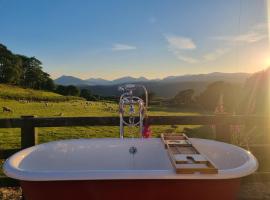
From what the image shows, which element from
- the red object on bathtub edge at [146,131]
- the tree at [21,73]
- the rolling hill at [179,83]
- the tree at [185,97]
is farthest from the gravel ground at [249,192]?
the tree at [21,73]

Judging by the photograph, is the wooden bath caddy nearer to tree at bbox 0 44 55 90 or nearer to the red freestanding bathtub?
the red freestanding bathtub

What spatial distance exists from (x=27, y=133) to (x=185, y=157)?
1708 millimetres

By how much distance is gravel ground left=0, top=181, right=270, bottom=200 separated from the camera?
3.14 meters

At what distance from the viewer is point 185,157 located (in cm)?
243

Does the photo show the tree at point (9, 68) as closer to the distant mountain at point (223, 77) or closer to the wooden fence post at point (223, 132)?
the distant mountain at point (223, 77)

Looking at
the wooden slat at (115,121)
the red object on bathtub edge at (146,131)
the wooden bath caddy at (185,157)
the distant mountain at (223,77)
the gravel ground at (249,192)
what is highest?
the distant mountain at (223,77)

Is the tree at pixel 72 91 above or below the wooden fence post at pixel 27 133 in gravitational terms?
above

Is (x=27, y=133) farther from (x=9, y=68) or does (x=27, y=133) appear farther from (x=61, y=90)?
(x=9, y=68)

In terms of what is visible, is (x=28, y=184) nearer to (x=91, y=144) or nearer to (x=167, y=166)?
(x=91, y=144)

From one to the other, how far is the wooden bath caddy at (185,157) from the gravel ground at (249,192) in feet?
2.63

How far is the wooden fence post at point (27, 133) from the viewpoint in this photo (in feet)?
10.6

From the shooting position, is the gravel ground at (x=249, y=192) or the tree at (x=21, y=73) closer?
the gravel ground at (x=249, y=192)

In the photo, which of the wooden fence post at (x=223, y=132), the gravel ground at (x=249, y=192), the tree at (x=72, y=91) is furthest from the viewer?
the tree at (x=72, y=91)

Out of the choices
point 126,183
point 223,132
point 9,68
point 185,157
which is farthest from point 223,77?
point 9,68
